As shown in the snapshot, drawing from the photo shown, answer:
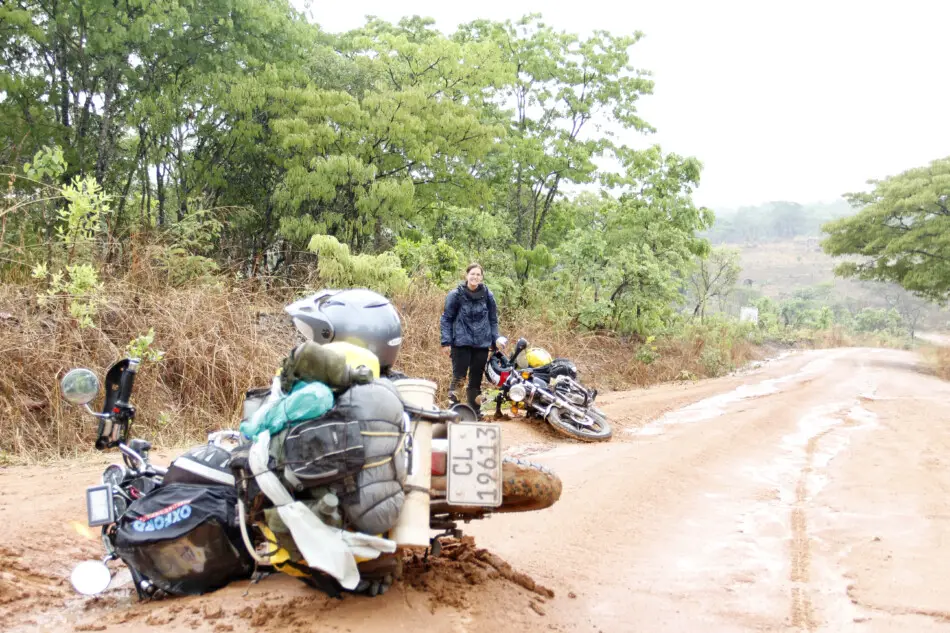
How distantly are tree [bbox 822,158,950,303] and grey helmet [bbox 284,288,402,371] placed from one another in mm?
32463

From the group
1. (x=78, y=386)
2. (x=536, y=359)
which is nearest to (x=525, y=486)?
(x=78, y=386)

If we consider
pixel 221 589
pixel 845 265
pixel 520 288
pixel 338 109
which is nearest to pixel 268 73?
pixel 338 109

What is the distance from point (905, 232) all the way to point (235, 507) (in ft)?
119

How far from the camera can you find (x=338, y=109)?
16172mm

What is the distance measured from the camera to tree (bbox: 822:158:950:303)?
31.6 metres

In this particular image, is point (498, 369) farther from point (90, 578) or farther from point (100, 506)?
point (90, 578)

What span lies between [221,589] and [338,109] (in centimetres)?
1362

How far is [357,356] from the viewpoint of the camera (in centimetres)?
365

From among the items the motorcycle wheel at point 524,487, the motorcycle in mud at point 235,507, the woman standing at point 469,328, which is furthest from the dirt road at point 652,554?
the woman standing at point 469,328

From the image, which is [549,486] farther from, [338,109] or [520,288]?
[520,288]

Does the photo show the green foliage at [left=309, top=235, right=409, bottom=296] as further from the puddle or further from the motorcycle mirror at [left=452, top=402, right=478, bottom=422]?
the motorcycle mirror at [left=452, top=402, right=478, bottom=422]

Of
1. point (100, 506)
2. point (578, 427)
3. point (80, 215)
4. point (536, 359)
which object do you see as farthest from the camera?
point (536, 359)

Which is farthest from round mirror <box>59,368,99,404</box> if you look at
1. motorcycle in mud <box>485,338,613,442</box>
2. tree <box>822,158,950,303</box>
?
tree <box>822,158,950,303</box>

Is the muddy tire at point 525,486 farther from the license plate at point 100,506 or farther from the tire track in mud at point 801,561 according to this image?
the license plate at point 100,506
